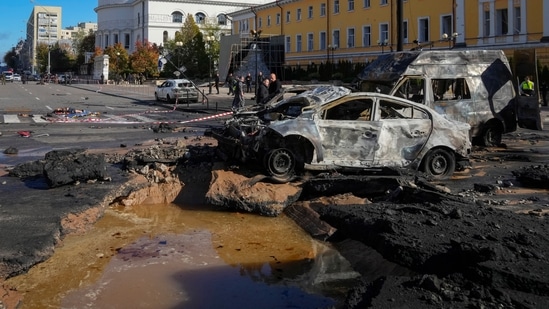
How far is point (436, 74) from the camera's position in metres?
13.8

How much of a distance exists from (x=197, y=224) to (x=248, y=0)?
377 ft

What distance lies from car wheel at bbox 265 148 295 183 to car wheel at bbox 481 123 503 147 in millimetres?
7004

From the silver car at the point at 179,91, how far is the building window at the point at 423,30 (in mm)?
23608

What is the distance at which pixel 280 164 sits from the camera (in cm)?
945

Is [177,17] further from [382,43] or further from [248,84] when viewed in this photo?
[248,84]

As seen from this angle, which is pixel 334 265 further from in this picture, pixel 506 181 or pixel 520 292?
pixel 506 181

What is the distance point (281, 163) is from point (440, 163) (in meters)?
3.02

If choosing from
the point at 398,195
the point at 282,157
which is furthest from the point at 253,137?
the point at 398,195

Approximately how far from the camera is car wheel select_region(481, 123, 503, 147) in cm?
1446

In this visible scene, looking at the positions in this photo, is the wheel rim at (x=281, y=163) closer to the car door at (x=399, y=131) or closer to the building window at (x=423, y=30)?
the car door at (x=399, y=131)

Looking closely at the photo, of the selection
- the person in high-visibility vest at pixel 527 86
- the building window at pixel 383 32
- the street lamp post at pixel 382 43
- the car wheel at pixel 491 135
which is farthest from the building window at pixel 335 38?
the car wheel at pixel 491 135

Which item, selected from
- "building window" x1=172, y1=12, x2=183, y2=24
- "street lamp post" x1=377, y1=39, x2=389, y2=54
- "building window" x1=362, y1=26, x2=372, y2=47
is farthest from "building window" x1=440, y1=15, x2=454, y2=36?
"building window" x1=172, y1=12, x2=183, y2=24

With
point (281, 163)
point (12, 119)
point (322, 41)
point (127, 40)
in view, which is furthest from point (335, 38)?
point (127, 40)

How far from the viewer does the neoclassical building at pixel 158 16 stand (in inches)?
4284
